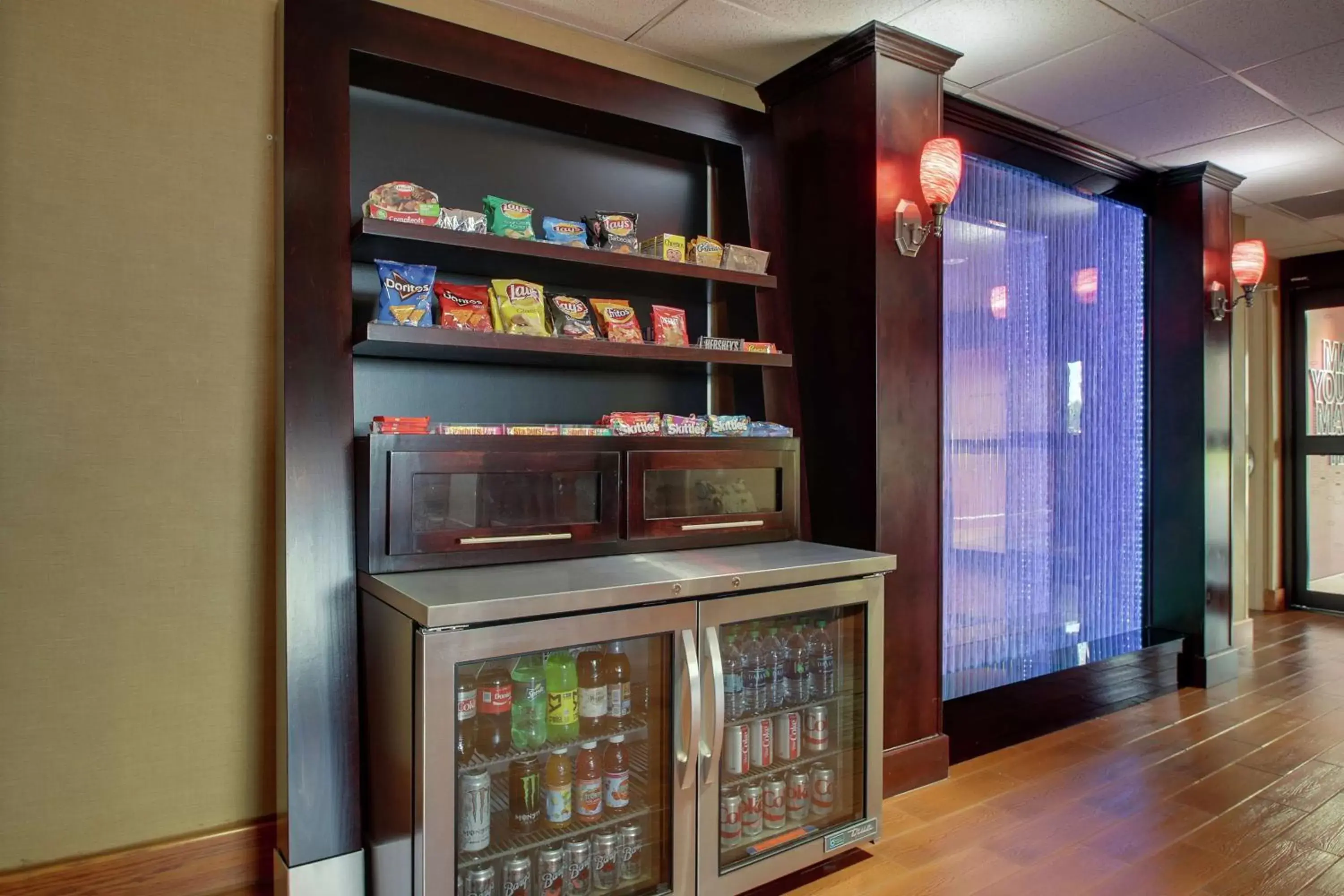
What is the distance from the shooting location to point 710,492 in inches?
99.0

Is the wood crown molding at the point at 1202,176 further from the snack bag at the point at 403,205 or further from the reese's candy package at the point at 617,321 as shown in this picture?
the snack bag at the point at 403,205

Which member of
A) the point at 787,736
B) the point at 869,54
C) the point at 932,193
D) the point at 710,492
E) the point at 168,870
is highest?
the point at 869,54

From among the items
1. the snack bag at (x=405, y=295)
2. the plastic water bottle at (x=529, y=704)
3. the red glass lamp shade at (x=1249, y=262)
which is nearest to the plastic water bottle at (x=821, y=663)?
the plastic water bottle at (x=529, y=704)

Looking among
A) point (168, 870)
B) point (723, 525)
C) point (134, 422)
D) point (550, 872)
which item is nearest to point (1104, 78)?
point (723, 525)

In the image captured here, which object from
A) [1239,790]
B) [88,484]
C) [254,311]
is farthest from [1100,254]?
[88,484]

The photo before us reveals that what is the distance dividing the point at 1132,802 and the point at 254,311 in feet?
10.4

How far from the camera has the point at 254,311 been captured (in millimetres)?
2186

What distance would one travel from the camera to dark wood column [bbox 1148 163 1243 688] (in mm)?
4145

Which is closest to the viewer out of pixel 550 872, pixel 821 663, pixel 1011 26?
pixel 550 872

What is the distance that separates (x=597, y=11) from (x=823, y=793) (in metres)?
2.47

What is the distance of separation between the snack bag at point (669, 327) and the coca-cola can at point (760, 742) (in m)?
1.17

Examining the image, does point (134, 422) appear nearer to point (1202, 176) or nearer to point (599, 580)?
point (599, 580)

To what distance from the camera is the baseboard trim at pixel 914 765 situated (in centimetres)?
273

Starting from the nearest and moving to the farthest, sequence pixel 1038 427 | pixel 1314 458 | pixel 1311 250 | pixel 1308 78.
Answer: pixel 1308 78
pixel 1038 427
pixel 1311 250
pixel 1314 458
